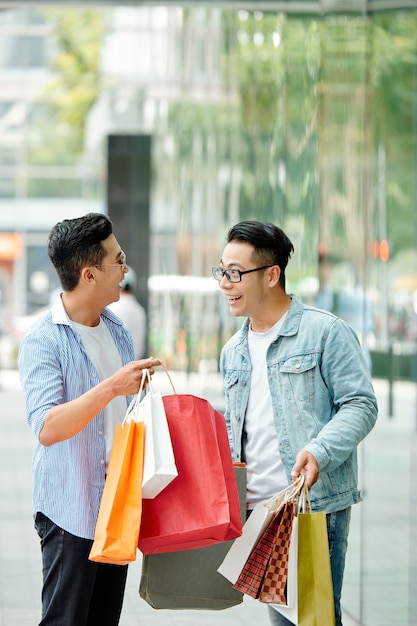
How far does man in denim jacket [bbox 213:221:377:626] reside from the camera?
3.48 m

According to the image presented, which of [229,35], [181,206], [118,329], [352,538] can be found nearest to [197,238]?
[181,206]

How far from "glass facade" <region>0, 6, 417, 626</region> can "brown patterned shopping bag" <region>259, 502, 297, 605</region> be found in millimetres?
1999

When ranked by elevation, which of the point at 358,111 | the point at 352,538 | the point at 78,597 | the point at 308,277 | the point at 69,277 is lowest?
the point at 352,538

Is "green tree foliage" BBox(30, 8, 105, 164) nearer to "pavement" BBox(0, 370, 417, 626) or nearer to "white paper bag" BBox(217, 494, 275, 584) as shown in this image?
"pavement" BBox(0, 370, 417, 626)

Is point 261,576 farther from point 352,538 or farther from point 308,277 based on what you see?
point 308,277

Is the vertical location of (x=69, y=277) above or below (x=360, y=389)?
above

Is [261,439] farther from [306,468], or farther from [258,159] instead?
[258,159]

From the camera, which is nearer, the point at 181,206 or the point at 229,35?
the point at 229,35

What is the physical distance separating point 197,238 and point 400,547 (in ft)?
24.4

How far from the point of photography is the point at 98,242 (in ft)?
11.0

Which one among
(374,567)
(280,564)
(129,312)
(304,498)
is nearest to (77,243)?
(304,498)

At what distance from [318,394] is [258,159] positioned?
21.8 ft

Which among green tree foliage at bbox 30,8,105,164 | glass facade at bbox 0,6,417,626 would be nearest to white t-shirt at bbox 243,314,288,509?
glass facade at bbox 0,6,417,626

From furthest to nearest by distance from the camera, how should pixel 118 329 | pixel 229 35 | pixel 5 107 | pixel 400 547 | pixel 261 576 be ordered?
pixel 5 107 → pixel 229 35 → pixel 400 547 → pixel 118 329 → pixel 261 576
